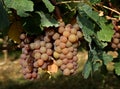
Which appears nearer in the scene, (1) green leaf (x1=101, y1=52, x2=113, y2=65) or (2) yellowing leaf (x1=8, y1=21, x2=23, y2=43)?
(2) yellowing leaf (x1=8, y1=21, x2=23, y2=43)

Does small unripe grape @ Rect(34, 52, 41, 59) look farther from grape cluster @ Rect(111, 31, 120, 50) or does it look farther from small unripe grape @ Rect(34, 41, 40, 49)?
grape cluster @ Rect(111, 31, 120, 50)

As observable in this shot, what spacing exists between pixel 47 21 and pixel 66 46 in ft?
0.51

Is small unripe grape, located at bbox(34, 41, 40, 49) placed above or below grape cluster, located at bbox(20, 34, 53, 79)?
above

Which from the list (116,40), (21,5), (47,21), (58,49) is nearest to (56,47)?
(58,49)

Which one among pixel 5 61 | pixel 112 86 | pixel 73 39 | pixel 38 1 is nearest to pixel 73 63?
pixel 73 39

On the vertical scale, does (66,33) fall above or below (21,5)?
below

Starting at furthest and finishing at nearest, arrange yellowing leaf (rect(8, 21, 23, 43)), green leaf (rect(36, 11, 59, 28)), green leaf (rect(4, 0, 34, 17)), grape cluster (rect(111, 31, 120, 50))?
grape cluster (rect(111, 31, 120, 50)) → yellowing leaf (rect(8, 21, 23, 43)) → green leaf (rect(36, 11, 59, 28)) → green leaf (rect(4, 0, 34, 17))

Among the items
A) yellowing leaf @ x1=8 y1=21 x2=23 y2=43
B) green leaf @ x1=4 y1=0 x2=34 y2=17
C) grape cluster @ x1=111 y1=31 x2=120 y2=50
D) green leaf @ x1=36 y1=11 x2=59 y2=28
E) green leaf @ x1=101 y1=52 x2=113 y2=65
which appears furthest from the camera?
grape cluster @ x1=111 y1=31 x2=120 y2=50

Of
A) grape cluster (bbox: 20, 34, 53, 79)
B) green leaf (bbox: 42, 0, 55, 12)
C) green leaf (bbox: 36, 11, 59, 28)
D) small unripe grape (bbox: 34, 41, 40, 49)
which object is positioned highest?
green leaf (bbox: 42, 0, 55, 12)

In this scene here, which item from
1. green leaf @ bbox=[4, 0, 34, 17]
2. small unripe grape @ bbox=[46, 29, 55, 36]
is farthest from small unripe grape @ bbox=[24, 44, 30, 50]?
green leaf @ bbox=[4, 0, 34, 17]

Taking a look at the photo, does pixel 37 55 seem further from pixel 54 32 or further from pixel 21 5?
pixel 21 5

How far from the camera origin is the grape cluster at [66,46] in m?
1.64

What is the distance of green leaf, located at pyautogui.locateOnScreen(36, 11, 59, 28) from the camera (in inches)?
62.9

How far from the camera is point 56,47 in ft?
5.44
